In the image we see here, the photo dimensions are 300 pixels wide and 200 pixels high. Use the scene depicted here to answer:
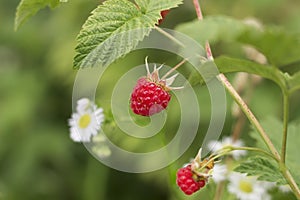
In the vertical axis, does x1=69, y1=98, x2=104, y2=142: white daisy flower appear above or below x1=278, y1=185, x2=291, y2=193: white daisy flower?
below

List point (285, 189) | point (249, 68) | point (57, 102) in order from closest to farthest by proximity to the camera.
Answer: point (249, 68) → point (285, 189) → point (57, 102)

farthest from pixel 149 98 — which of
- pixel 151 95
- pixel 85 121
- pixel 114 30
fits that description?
pixel 85 121

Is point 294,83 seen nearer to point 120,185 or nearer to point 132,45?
point 132,45

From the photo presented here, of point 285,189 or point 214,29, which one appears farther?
point 285,189

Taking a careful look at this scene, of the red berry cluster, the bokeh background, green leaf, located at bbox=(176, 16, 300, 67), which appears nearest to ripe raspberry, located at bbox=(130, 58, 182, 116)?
the red berry cluster

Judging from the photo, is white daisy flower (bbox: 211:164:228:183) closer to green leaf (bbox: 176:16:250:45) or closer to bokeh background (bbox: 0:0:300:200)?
green leaf (bbox: 176:16:250:45)

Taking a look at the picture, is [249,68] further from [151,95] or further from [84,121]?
[84,121]

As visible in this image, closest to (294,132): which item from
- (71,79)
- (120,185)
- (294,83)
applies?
(294,83)

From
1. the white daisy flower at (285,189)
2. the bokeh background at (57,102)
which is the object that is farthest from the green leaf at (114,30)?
the bokeh background at (57,102)
